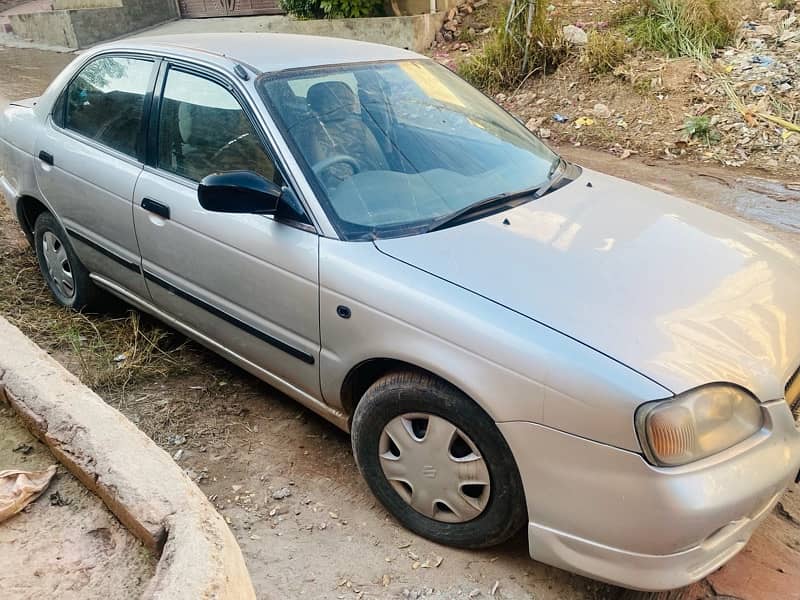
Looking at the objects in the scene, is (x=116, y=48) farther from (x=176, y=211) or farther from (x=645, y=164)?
(x=645, y=164)

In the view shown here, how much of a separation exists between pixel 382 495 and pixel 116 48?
266cm

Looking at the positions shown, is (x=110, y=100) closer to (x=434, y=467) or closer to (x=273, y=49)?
(x=273, y=49)

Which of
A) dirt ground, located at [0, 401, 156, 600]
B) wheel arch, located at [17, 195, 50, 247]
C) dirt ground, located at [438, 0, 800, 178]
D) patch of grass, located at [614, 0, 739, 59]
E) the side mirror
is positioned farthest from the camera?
patch of grass, located at [614, 0, 739, 59]

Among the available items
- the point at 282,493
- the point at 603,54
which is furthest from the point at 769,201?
the point at 282,493

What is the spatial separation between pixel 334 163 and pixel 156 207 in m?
0.93

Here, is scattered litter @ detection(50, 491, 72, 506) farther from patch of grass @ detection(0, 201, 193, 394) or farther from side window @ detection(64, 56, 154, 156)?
side window @ detection(64, 56, 154, 156)

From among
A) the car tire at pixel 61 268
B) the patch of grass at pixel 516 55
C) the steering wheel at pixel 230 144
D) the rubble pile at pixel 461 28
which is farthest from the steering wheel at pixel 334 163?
the rubble pile at pixel 461 28

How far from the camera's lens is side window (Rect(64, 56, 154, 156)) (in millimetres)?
3127

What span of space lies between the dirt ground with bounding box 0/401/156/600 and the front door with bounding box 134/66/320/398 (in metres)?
0.92

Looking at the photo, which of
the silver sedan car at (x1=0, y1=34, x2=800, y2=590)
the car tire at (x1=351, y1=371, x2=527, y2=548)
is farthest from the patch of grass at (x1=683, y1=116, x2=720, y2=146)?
the car tire at (x1=351, y1=371, x2=527, y2=548)

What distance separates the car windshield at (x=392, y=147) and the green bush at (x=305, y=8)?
7775mm

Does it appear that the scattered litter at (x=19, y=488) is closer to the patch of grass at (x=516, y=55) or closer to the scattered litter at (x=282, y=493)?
the scattered litter at (x=282, y=493)

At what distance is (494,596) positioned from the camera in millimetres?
2113

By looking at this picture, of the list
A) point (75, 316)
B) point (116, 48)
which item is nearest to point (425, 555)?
point (75, 316)
